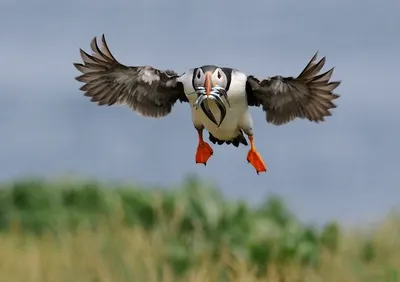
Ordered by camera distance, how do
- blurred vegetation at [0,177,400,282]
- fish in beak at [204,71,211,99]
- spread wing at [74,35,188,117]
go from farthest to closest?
blurred vegetation at [0,177,400,282] < spread wing at [74,35,188,117] < fish in beak at [204,71,211,99]

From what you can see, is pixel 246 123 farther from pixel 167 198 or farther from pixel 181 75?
pixel 167 198

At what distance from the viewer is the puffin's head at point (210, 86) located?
1.37m

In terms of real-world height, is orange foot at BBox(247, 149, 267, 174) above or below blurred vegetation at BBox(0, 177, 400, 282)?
above

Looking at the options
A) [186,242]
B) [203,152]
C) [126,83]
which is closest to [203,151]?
[203,152]

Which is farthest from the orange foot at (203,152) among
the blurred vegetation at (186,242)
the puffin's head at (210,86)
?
the blurred vegetation at (186,242)

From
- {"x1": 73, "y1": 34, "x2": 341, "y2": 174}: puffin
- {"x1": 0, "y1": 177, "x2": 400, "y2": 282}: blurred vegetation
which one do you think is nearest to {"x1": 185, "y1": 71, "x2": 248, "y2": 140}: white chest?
{"x1": 73, "y1": 34, "x2": 341, "y2": 174}: puffin

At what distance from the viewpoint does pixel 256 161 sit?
1.53 m

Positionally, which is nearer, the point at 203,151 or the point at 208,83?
the point at 208,83

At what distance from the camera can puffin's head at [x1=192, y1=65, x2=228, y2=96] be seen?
4.54 ft

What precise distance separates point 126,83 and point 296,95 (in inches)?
11.0

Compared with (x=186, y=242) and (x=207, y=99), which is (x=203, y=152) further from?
(x=186, y=242)

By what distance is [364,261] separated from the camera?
11102mm

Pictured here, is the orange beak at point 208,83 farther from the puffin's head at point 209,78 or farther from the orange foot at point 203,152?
the orange foot at point 203,152

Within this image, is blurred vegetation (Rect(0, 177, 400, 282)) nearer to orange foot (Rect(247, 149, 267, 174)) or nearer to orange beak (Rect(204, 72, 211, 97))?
orange foot (Rect(247, 149, 267, 174))
